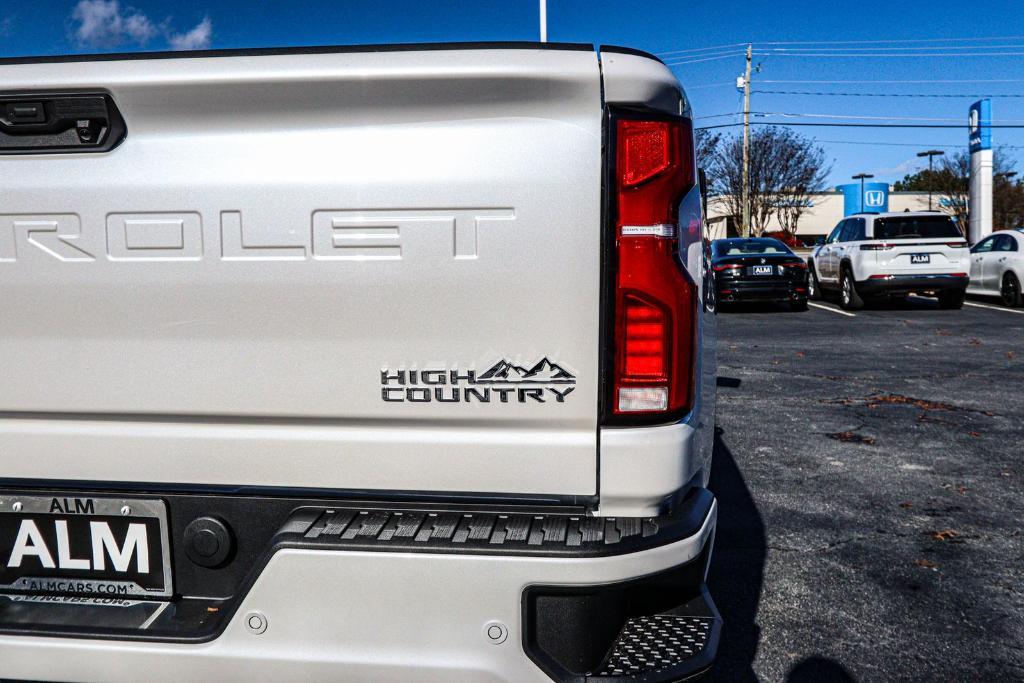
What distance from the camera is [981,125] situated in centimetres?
2520

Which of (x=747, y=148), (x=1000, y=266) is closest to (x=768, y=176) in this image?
(x=747, y=148)

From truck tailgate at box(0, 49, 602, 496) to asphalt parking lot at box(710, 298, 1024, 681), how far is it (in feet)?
4.94

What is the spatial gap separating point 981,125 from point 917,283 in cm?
1364

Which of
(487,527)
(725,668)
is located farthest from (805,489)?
(487,527)

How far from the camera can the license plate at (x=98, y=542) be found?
1.90 m

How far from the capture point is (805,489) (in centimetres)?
470

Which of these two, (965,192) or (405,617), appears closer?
(405,617)

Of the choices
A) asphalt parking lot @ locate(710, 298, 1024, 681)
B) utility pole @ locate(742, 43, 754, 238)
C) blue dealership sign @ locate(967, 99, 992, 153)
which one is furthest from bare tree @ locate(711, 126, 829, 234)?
asphalt parking lot @ locate(710, 298, 1024, 681)

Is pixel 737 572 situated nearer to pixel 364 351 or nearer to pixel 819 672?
pixel 819 672

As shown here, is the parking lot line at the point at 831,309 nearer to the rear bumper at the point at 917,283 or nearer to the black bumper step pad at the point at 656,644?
the rear bumper at the point at 917,283

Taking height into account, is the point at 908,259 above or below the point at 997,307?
above

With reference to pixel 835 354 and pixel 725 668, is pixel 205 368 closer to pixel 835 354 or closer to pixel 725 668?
pixel 725 668

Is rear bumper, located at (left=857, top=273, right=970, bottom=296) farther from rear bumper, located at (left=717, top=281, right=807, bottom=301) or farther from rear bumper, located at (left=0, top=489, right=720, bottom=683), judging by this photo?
rear bumper, located at (left=0, top=489, right=720, bottom=683)

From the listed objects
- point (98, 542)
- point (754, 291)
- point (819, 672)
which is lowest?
point (819, 672)
